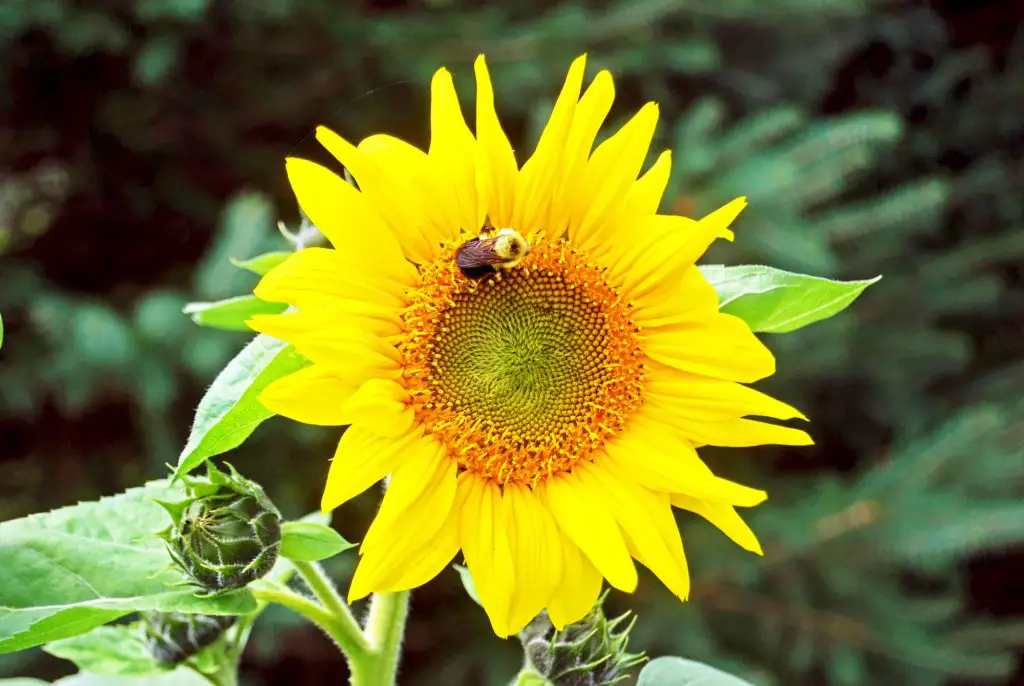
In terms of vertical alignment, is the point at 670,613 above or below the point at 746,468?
below

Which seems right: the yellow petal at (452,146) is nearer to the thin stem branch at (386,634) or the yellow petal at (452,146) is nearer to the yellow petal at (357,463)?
the yellow petal at (357,463)

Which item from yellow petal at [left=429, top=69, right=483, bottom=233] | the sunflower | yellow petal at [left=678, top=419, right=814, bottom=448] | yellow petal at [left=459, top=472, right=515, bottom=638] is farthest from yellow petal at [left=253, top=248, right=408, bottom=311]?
yellow petal at [left=678, top=419, right=814, bottom=448]

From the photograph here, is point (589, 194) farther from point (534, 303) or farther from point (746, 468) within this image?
point (746, 468)

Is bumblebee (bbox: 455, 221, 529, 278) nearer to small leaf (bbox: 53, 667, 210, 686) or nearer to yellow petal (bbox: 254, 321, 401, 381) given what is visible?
yellow petal (bbox: 254, 321, 401, 381)

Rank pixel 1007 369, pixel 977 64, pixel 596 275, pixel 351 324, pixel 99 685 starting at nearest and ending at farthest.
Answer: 1. pixel 351 324
2. pixel 596 275
3. pixel 99 685
4. pixel 1007 369
5. pixel 977 64

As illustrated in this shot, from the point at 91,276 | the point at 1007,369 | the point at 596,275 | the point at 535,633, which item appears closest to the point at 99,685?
the point at 535,633

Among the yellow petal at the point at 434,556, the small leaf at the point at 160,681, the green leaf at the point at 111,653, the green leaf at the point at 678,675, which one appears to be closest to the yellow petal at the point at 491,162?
the yellow petal at the point at 434,556
